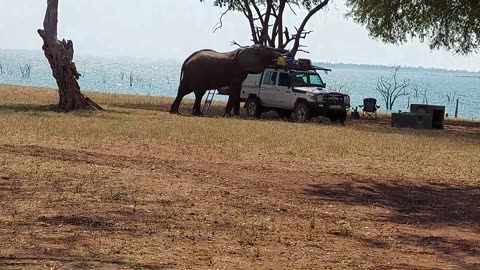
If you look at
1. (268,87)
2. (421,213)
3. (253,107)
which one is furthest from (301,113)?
(421,213)

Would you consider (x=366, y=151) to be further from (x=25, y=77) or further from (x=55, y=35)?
(x=25, y=77)

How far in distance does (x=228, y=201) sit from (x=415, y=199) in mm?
2743

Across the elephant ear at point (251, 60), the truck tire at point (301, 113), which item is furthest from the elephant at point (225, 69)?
the truck tire at point (301, 113)

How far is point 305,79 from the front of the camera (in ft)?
93.7

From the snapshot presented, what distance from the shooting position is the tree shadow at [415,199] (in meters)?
10.1

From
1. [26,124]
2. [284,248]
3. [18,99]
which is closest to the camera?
Result: [284,248]

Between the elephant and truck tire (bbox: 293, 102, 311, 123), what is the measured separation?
193cm

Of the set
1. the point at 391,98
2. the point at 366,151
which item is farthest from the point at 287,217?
the point at 391,98

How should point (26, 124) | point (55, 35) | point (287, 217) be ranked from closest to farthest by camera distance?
point (287, 217)
point (26, 124)
point (55, 35)

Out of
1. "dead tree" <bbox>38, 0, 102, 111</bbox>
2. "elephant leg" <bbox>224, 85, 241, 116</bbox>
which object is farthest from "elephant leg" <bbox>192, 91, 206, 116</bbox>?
"dead tree" <bbox>38, 0, 102, 111</bbox>

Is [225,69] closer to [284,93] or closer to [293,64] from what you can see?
[284,93]

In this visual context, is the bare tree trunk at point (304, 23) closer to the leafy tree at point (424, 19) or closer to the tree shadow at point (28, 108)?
the leafy tree at point (424, 19)

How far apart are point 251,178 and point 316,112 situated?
49.3 ft

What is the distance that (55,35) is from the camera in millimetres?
26578
